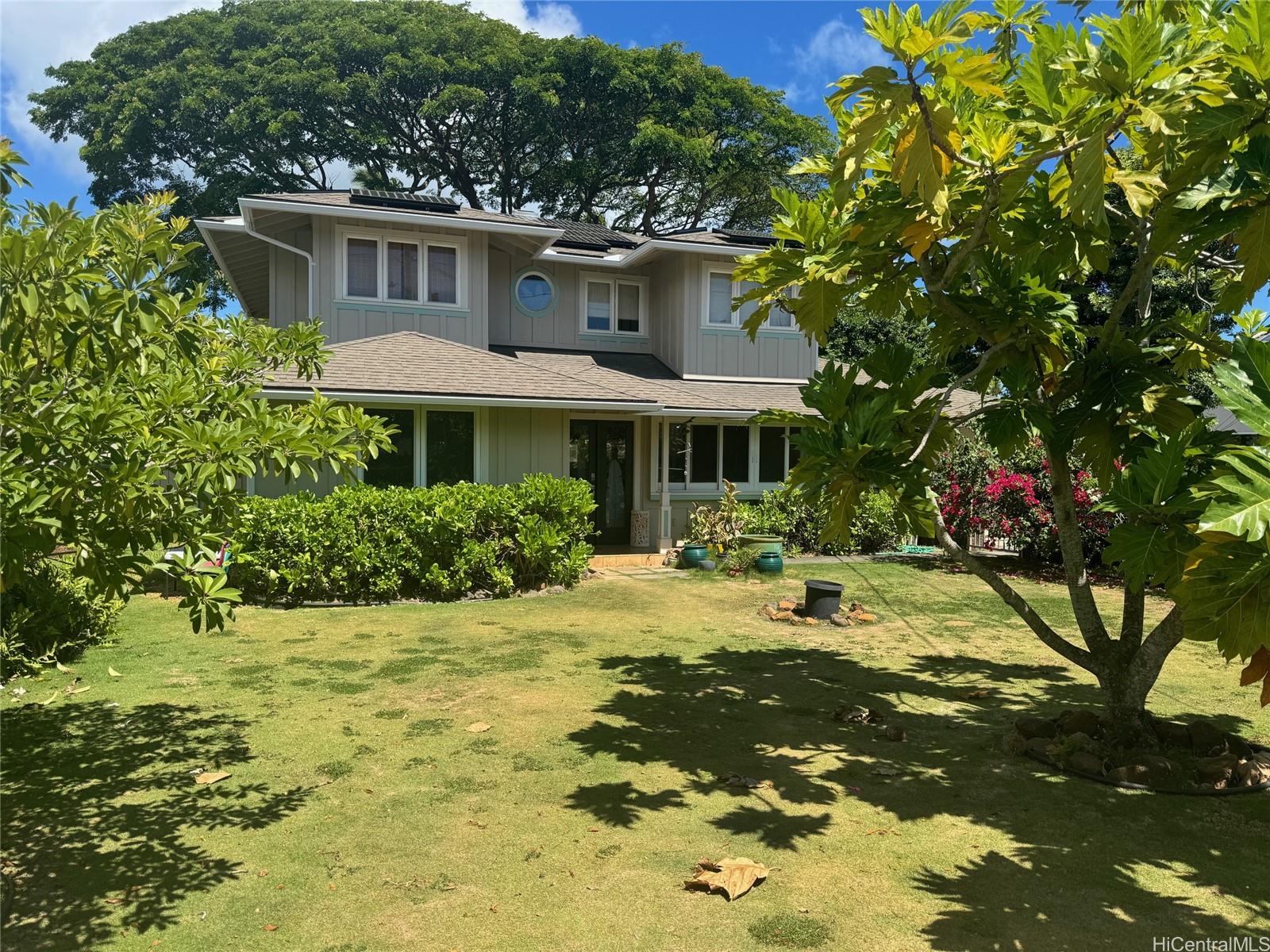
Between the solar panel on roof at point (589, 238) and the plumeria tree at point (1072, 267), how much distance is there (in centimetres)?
1299

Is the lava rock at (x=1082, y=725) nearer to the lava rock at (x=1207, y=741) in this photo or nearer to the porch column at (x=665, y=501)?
the lava rock at (x=1207, y=741)

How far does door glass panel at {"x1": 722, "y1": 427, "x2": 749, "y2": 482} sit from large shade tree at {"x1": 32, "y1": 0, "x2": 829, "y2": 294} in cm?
1882

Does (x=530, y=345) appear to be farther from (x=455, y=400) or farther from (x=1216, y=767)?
(x=1216, y=767)

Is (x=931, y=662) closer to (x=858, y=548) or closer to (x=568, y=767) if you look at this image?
(x=568, y=767)

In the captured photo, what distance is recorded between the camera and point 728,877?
12.9 feet

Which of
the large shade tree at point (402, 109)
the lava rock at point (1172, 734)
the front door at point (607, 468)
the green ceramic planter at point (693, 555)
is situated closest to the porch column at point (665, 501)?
the front door at point (607, 468)

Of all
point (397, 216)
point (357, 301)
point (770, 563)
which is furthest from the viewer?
point (357, 301)

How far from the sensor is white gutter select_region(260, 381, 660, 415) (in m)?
12.3

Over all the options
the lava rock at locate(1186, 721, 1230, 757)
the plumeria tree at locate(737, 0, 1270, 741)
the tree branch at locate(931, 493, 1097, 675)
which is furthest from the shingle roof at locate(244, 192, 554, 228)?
the lava rock at locate(1186, 721, 1230, 757)

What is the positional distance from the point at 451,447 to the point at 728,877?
11.1 meters

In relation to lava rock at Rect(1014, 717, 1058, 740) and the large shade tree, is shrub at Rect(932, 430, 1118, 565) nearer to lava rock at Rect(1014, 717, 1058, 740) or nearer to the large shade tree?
lava rock at Rect(1014, 717, 1058, 740)

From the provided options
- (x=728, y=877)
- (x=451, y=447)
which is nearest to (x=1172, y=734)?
(x=728, y=877)

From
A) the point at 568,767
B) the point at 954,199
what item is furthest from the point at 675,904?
the point at 954,199

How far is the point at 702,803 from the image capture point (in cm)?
→ 490
